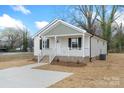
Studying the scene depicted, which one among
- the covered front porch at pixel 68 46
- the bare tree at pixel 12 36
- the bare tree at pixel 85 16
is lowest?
the covered front porch at pixel 68 46

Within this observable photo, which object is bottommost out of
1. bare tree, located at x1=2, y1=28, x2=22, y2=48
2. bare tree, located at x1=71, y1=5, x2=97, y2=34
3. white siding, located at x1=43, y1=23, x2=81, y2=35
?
white siding, located at x1=43, y1=23, x2=81, y2=35

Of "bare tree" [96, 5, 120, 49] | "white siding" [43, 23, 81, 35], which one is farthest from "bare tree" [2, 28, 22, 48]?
"white siding" [43, 23, 81, 35]

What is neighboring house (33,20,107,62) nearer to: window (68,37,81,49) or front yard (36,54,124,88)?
window (68,37,81,49)

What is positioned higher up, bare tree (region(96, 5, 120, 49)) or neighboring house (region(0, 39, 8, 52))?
bare tree (region(96, 5, 120, 49))

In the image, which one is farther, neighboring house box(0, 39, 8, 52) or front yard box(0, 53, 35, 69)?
neighboring house box(0, 39, 8, 52)

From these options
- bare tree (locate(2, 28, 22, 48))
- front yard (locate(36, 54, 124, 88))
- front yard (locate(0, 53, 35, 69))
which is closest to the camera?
front yard (locate(36, 54, 124, 88))

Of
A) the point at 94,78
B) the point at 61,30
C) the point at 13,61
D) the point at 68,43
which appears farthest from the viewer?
the point at 13,61

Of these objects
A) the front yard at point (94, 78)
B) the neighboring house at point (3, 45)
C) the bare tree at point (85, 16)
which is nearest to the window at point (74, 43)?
the front yard at point (94, 78)

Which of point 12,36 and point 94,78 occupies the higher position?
point 12,36

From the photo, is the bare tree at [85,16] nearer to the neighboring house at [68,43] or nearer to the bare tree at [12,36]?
the neighboring house at [68,43]

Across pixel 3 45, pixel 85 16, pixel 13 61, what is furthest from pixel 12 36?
pixel 13 61

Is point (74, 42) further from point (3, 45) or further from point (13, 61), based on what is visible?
point (3, 45)

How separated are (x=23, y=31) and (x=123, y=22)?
91.7 feet
